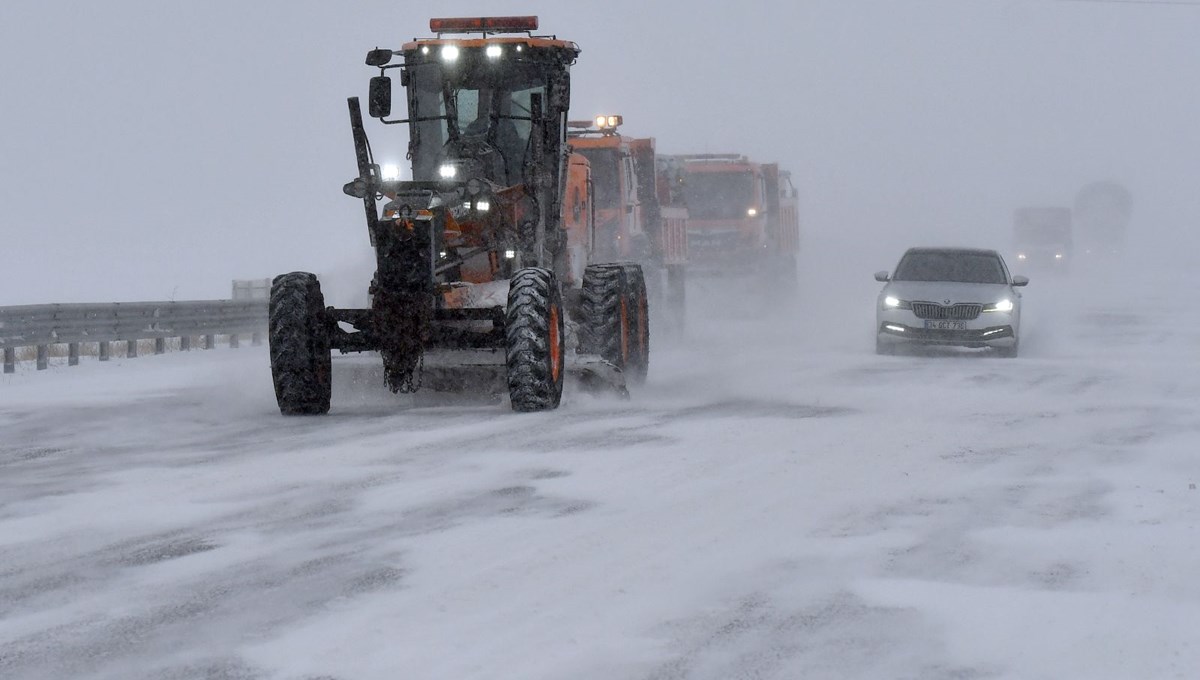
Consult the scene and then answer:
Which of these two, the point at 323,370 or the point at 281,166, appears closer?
the point at 323,370

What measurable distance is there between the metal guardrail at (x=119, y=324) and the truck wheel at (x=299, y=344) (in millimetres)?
7216

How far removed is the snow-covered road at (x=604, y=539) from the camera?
531cm

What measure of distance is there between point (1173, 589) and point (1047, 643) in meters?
1.12

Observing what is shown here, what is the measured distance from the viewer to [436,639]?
5.41 m

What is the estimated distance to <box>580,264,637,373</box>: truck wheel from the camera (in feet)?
48.9

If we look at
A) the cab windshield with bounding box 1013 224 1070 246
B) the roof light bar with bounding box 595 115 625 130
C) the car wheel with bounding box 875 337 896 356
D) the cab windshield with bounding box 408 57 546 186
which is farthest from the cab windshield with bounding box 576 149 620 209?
the cab windshield with bounding box 1013 224 1070 246

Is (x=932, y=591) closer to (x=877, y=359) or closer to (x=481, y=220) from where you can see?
(x=481, y=220)

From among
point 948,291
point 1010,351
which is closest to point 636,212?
point 948,291

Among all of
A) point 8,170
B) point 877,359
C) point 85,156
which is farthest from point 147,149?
point 877,359

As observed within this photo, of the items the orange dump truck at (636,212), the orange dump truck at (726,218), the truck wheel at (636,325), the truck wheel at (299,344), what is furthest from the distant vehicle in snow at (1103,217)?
the truck wheel at (299,344)

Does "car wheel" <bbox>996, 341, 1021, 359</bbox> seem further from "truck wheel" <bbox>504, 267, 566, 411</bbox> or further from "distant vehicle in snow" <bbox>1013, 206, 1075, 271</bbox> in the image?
"distant vehicle in snow" <bbox>1013, 206, 1075, 271</bbox>

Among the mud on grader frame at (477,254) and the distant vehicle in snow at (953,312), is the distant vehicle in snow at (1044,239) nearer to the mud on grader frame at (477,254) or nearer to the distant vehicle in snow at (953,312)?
the distant vehicle in snow at (953,312)

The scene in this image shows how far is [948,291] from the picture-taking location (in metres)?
20.9

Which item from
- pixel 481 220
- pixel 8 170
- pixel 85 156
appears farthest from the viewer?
pixel 85 156
